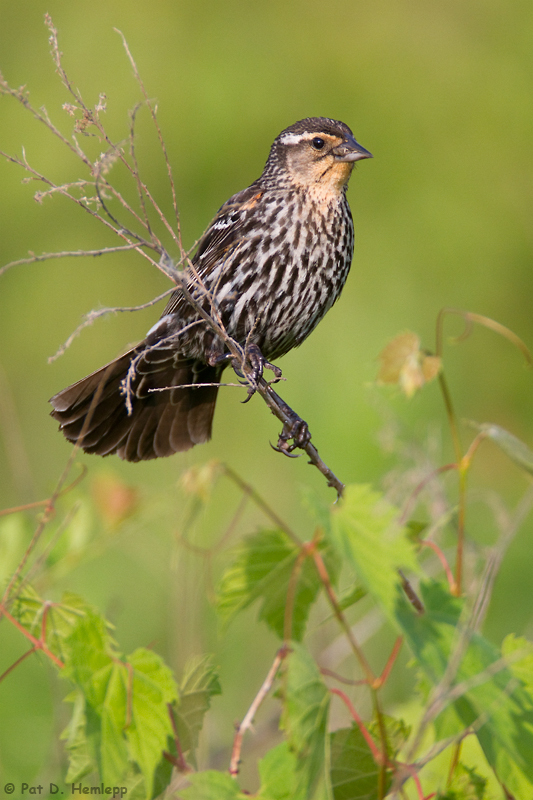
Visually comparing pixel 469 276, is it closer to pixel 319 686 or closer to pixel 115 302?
pixel 115 302

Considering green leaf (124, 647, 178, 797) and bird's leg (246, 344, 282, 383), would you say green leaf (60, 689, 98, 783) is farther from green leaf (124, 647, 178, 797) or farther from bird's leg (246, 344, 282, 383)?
bird's leg (246, 344, 282, 383)

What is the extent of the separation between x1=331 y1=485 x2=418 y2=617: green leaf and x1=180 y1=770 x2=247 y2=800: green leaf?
1.21 ft

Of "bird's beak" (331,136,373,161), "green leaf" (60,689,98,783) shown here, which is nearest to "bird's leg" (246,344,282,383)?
"bird's beak" (331,136,373,161)

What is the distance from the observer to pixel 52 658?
148cm

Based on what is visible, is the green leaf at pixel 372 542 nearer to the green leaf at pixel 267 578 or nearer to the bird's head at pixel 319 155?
the green leaf at pixel 267 578

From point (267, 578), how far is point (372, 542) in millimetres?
455

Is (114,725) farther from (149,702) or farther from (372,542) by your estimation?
(372,542)

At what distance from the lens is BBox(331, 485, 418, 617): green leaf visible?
3.83ft

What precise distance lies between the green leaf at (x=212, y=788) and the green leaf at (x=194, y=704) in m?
0.20

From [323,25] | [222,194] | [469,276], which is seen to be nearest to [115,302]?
[222,194]

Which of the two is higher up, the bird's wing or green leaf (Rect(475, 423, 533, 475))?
the bird's wing

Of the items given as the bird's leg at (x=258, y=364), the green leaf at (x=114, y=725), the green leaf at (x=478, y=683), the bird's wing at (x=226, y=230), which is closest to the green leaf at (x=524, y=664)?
the green leaf at (x=478, y=683)

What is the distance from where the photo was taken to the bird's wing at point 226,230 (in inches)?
109

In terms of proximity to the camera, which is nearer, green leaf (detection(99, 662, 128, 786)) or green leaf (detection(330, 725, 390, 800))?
green leaf (detection(99, 662, 128, 786))
